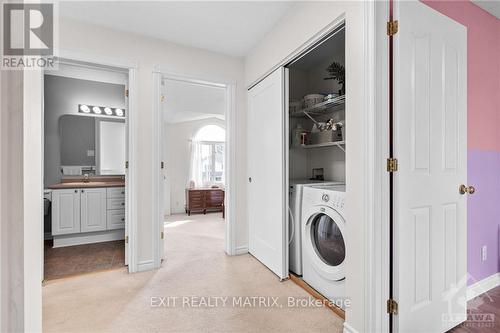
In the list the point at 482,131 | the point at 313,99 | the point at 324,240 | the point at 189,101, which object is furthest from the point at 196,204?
the point at 482,131

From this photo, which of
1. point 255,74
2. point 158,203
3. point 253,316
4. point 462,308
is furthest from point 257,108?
point 462,308

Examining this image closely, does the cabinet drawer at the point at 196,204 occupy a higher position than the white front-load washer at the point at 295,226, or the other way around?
the white front-load washer at the point at 295,226

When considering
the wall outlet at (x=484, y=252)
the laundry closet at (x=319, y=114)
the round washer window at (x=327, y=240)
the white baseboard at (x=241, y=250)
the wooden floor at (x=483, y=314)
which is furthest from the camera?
the white baseboard at (x=241, y=250)

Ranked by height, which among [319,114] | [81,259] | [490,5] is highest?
[490,5]

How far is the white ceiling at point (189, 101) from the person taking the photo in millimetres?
3922

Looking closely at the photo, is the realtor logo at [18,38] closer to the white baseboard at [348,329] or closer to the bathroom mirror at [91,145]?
the white baseboard at [348,329]

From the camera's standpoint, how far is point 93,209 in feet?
11.4

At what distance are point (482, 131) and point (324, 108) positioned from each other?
1327 millimetres

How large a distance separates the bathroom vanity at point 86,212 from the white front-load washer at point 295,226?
8.60ft

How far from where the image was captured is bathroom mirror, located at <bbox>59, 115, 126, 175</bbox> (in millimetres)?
3777

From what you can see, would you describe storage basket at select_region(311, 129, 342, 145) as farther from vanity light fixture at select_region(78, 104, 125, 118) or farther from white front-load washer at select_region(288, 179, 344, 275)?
vanity light fixture at select_region(78, 104, 125, 118)

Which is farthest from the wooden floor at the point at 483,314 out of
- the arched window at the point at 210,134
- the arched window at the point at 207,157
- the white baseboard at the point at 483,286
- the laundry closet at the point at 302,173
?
the arched window at the point at 210,134

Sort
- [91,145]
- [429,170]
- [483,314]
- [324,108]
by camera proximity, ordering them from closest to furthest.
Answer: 1. [429,170]
2. [483,314]
3. [324,108]
4. [91,145]

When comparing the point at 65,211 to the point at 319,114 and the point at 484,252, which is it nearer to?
the point at 319,114
